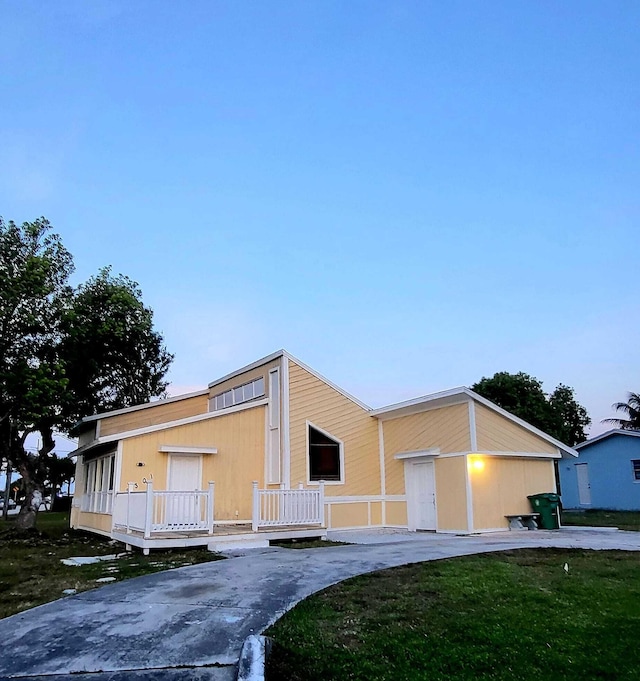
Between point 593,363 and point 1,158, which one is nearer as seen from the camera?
point 1,158

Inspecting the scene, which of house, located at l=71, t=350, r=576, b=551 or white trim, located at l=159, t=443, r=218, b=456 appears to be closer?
house, located at l=71, t=350, r=576, b=551

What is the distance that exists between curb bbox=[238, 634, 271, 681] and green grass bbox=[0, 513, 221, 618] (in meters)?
3.20

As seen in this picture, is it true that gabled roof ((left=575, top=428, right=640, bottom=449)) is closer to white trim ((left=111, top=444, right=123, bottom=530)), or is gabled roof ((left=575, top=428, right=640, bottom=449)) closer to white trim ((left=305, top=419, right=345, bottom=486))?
white trim ((left=305, top=419, right=345, bottom=486))

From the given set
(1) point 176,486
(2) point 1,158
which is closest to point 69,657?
(1) point 176,486

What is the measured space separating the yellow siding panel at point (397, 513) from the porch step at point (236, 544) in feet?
17.9

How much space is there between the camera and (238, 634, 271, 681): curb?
13.5ft

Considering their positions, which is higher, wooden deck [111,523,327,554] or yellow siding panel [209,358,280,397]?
yellow siding panel [209,358,280,397]

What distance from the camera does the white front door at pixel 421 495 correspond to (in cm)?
1575

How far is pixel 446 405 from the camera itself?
50.9 ft

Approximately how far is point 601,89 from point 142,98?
447 inches

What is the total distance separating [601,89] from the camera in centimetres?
1335

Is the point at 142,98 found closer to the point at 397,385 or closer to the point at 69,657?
the point at 69,657

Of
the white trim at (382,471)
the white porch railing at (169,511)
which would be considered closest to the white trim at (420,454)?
the white trim at (382,471)

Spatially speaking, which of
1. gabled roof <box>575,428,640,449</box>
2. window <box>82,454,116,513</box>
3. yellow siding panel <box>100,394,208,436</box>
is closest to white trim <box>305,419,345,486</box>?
yellow siding panel <box>100,394,208,436</box>
